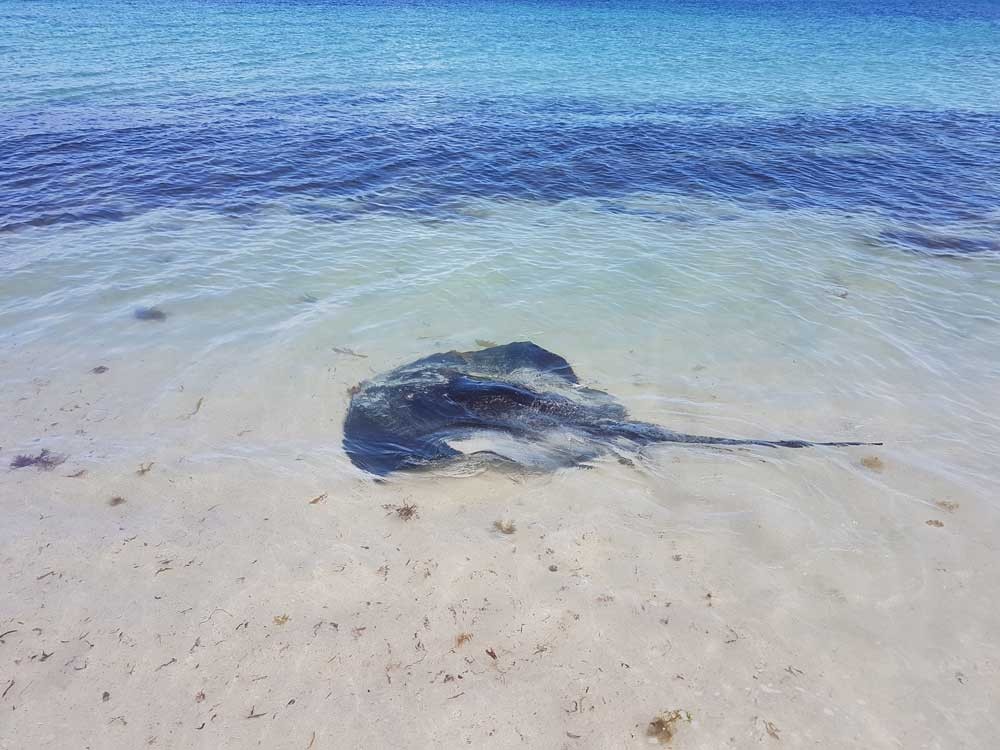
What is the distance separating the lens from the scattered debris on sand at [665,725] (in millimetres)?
4840

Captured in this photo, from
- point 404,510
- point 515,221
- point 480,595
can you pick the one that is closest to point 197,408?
→ point 404,510

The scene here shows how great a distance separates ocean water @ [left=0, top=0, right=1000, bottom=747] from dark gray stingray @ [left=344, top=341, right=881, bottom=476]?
0.33 meters

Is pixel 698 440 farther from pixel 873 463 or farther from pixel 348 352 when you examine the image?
pixel 348 352

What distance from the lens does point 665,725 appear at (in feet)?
16.1

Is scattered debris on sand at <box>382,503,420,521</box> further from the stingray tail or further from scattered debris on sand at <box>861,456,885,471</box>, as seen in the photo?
scattered debris on sand at <box>861,456,885,471</box>

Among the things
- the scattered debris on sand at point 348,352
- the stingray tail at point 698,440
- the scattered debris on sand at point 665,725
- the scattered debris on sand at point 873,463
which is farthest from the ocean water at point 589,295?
the scattered debris on sand at point 665,725

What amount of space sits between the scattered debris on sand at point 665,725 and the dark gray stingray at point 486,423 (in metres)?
3.43

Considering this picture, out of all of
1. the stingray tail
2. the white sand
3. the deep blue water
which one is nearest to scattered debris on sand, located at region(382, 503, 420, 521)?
the white sand

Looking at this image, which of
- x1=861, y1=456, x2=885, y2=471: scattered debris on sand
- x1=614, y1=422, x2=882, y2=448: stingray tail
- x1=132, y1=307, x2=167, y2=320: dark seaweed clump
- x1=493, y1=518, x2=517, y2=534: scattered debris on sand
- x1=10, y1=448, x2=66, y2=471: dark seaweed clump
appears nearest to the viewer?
x1=493, y1=518, x2=517, y2=534: scattered debris on sand

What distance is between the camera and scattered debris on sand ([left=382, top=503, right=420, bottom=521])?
711cm

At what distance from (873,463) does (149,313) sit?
12.4m

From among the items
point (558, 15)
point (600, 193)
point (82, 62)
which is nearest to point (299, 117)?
point (600, 193)

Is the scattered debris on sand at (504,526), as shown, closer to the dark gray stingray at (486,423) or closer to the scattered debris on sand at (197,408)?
the dark gray stingray at (486,423)

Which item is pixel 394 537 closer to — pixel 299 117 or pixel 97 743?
pixel 97 743
